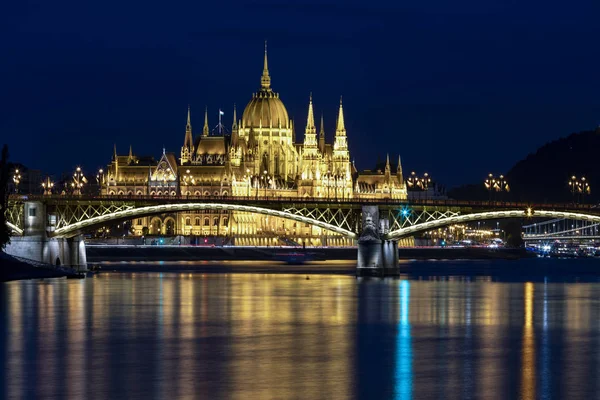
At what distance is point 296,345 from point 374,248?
67.5 m

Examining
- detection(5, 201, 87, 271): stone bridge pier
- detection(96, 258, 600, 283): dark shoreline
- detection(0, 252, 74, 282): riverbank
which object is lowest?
detection(96, 258, 600, 283): dark shoreline

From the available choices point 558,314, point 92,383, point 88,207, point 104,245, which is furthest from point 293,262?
point 92,383

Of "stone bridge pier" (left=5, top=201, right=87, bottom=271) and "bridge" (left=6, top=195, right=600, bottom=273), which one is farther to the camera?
"stone bridge pier" (left=5, top=201, right=87, bottom=271)

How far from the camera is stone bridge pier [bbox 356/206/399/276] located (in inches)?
4658

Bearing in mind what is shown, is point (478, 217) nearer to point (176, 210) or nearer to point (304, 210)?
point (304, 210)

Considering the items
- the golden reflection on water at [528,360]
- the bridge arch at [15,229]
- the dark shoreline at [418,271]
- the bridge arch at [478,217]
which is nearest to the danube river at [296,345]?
the golden reflection on water at [528,360]

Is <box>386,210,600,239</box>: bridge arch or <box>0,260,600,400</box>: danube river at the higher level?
<box>386,210,600,239</box>: bridge arch

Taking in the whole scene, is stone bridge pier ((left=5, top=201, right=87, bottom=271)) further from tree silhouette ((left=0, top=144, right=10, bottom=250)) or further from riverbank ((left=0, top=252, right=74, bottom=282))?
tree silhouette ((left=0, top=144, right=10, bottom=250))

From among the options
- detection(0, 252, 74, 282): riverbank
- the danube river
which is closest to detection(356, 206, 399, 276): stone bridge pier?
detection(0, 252, 74, 282): riverbank

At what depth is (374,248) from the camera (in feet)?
390

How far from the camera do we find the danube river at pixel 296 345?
39969 millimetres

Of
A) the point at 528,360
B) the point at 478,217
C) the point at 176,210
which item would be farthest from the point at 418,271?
the point at 528,360

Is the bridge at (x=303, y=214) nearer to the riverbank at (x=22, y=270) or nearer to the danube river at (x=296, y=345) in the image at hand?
the riverbank at (x=22, y=270)

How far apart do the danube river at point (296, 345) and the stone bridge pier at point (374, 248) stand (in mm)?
27413
